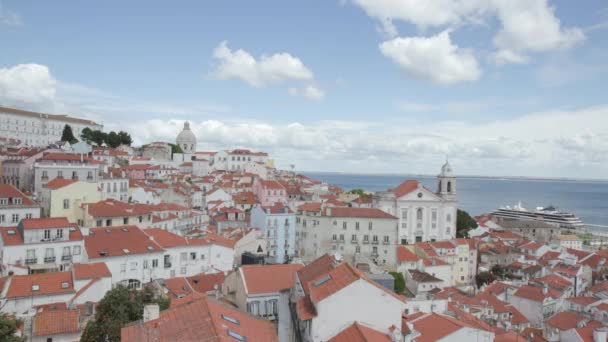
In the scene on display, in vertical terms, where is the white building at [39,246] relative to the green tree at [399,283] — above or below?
above

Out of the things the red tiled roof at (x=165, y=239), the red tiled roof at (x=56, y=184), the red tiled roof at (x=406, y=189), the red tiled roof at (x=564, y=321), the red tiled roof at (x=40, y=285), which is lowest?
the red tiled roof at (x=564, y=321)

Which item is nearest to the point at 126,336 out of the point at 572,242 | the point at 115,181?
the point at 115,181

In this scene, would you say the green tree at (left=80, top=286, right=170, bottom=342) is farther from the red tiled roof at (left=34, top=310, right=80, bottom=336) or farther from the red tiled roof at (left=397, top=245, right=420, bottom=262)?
the red tiled roof at (left=397, top=245, right=420, bottom=262)

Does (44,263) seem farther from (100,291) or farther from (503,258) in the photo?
(503,258)

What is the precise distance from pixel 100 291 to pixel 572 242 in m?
81.4

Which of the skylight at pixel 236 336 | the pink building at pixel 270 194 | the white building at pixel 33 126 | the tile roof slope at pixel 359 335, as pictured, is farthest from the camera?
the white building at pixel 33 126

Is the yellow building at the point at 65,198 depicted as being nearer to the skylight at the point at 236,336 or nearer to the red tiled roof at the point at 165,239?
the red tiled roof at the point at 165,239

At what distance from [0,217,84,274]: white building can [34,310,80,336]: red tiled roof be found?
933 cm

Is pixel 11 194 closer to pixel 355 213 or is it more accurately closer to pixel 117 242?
Answer: pixel 117 242

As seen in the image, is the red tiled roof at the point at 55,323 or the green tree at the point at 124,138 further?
the green tree at the point at 124,138

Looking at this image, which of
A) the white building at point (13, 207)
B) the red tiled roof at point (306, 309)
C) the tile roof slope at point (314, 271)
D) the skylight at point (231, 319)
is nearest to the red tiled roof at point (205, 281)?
the tile roof slope at point (314, 271)

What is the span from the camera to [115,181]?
4806 cm

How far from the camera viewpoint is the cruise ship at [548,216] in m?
115

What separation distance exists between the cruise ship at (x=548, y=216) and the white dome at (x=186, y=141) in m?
86.5
